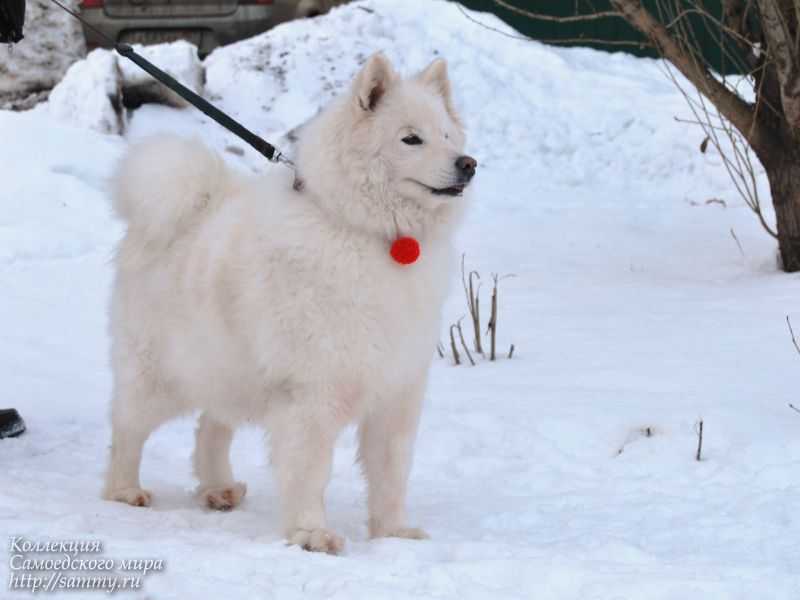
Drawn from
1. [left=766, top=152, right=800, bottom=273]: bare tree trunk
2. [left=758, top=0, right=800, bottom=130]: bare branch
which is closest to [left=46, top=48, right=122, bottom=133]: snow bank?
[left=766, top=152, right=800, bottom=273]: bare tree trunk

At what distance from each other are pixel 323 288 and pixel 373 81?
692mm

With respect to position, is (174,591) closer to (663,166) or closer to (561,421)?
(561,421)

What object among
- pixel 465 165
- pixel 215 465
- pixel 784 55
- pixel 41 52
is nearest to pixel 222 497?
pixel 215 465

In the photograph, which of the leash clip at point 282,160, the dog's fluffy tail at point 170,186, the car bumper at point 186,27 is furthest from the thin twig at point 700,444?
the car bumper at point 186,27

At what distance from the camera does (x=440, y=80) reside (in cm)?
412

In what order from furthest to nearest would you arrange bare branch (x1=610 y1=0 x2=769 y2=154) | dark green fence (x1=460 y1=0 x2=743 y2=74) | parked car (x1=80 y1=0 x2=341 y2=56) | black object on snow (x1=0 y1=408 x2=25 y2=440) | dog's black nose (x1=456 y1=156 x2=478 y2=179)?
dark green fence (x1=460 y1=0 x2=743 y2=74) → parked car (x1=80 y1=0 x2=341 y2=56) → bare branch (x1=610 y1=0 x2=769 y2=154) → black object on snow (x1=0 y1=408 x2=25 y2=440) → dog's black nose (x1=456 y1=156 x2=478 y2=179)

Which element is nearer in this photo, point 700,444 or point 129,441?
point 129,441

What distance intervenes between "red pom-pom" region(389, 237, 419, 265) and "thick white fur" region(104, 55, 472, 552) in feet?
0.13

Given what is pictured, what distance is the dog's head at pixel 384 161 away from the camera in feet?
12.5

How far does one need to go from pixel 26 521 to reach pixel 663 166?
8516mm

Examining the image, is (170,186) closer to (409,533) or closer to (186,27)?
(409,533)

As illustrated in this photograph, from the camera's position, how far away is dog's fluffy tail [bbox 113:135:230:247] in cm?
Result: 427

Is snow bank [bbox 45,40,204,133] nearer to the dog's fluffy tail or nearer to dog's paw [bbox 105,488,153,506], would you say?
the dog's fluffy tail

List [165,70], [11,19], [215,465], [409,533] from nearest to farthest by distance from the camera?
1. [409,533]
2. [215,465]
3. [11,19]
4. [165,70]
